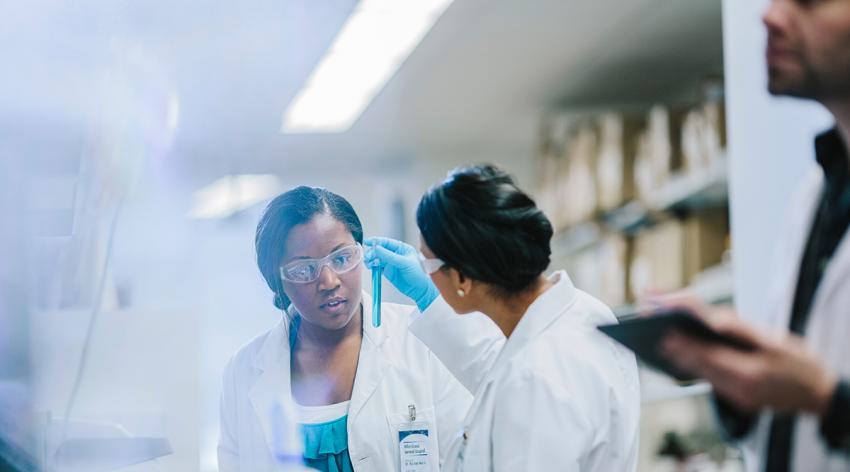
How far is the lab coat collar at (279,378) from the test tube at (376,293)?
2.7 inches

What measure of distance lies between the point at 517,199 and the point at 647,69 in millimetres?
3248

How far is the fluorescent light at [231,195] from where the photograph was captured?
1.95 m

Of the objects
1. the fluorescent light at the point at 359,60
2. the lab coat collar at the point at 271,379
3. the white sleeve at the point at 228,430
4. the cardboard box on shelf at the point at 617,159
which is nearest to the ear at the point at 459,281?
the lab coat collar at the point at 271,379

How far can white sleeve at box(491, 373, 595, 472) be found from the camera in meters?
1.53

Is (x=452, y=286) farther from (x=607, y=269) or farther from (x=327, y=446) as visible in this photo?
(x=607, y=269)

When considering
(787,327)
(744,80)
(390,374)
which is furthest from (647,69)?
(787,327)

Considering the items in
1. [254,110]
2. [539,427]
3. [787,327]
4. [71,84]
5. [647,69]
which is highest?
[647,69]

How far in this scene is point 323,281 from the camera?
5.82 feet

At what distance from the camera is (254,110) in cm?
284

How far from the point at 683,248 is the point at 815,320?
10.6 feet

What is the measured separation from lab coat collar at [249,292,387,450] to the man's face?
0.98 metres

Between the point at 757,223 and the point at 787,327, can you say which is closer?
the point at 787,327

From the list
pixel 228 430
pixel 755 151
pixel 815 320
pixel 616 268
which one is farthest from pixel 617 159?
pixel 815 320

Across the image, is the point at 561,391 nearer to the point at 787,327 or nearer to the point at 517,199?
the point at 517,199
